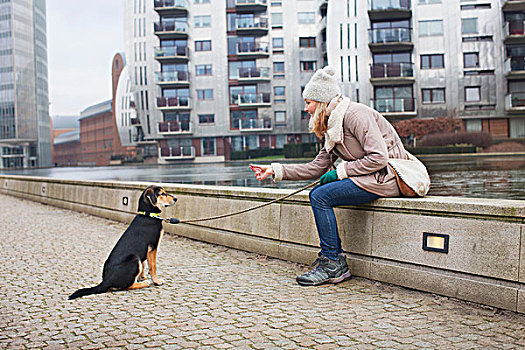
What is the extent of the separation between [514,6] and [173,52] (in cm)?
3412

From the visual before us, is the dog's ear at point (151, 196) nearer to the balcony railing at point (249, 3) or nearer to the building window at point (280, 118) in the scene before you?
the building window at point (280, 118)

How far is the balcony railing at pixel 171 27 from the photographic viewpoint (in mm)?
59625

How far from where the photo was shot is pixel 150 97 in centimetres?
6209

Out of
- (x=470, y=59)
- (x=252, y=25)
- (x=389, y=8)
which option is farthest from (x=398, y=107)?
(x=252, y=25)

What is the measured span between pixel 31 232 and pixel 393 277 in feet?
23.9

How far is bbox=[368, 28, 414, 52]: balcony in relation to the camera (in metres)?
49.5

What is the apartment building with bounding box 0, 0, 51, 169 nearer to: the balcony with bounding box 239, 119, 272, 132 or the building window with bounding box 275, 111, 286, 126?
the balcony with bounding box 239, 119, 272, 132

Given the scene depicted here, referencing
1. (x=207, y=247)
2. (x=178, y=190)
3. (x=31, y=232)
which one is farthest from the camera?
(x=31, y=232)

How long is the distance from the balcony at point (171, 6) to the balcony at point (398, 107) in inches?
946

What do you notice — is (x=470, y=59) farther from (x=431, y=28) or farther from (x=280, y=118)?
(x=280, y=118)

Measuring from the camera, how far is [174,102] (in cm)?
5994

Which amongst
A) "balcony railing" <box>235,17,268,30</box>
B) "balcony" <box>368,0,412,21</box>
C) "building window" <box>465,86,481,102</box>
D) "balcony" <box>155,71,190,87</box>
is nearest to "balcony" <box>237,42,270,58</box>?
"balcony railing" <box>235,17,268,30</box>

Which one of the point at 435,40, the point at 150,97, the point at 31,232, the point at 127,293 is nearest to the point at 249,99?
the point at 150,97

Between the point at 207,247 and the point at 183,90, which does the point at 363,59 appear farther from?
the point at 207,247
